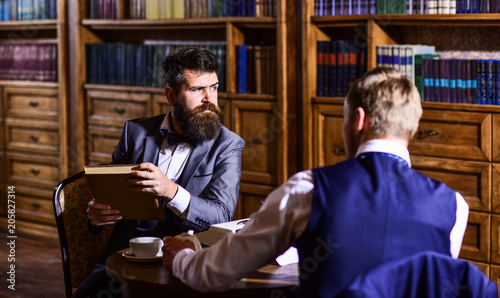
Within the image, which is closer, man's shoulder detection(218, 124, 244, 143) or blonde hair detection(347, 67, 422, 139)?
blonde hair detection(347, 67, 422, 139)

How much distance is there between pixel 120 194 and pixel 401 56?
1.99 m

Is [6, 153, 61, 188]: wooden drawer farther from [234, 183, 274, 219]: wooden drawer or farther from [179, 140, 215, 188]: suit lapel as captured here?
[179, 140, 215, 188]: suit lapel

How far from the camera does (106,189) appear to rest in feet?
6.97

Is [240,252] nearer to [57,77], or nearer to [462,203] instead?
[462,203]

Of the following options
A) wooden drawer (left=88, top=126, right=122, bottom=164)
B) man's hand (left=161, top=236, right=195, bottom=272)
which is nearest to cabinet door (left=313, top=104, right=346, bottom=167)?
wooden drawer (left=88, top=126, right=122, bottom=164)

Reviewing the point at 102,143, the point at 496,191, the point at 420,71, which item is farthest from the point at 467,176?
the point at 102,143

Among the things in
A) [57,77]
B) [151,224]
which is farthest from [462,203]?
[57,77]

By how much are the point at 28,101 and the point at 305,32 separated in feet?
8.21

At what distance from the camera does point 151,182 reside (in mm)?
2168

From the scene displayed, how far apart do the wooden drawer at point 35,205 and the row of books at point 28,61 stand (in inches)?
34.6

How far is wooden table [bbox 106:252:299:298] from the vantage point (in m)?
1.77

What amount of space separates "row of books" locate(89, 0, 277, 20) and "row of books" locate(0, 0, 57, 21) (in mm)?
397

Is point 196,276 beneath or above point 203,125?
beneath

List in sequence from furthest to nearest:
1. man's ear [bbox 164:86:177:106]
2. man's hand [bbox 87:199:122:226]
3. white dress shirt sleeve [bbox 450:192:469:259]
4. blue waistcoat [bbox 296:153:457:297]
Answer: man's ear [bbox 164:86:177:106] → man's hand [bbox 87:199:122:226] → white dress shirt sleeve [bbox 450:192:469:259] → blue waistcoat [bbox 296:153:457:297]
